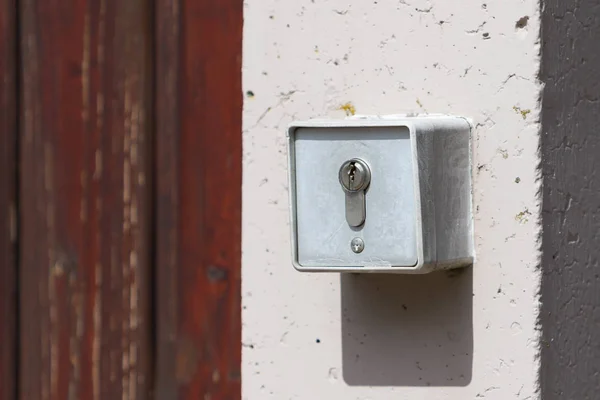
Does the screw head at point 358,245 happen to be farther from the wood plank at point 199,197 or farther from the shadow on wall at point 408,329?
the wood plank at point 199,197

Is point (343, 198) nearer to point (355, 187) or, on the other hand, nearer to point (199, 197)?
point (355, 187)

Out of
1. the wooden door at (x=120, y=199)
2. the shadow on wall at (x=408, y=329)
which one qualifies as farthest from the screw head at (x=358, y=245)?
the wooden door at (x=120, y=199)

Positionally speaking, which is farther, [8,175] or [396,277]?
[8,175]

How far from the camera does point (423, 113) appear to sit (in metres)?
1.12

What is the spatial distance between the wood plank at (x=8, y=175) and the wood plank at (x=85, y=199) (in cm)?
1

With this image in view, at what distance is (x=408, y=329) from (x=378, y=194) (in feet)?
0.55

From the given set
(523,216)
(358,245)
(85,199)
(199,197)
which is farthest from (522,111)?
(85,199)

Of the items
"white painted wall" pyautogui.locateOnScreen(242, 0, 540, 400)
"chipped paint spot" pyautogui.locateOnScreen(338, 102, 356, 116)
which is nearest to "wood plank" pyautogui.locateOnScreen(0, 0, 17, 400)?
"white painted wall" pyautogui.locateOnScreen(242, 0, 540, 400)

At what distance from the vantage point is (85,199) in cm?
137

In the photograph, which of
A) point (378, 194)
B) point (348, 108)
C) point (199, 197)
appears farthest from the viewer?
point (199, 197)

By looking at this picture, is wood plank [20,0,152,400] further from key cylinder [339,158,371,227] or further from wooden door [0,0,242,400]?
key cylinder [339,158,371,227]

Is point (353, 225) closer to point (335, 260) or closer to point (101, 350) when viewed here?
point (335, 260)

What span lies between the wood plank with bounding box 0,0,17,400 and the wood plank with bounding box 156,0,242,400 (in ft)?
0.68

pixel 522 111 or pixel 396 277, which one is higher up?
pixel 522 111
